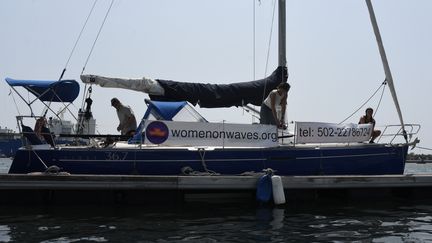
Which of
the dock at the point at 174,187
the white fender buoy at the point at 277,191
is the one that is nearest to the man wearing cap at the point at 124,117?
the dock at the point at 174,187

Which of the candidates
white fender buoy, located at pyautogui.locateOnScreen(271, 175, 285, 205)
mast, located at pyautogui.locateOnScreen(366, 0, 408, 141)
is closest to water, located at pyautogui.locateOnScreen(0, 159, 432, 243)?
white fender buoy, located at pyautogui.locateOnScreen(271, 175, 285, 205)

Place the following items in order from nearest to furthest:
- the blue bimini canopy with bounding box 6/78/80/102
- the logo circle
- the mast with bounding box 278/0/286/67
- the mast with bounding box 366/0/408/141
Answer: the logo circle
the blue bimini canopy with bounding box 6/78/80/102
the mast with bounding box 366/0/408/141
the mast with bounding box 278/0/286/67

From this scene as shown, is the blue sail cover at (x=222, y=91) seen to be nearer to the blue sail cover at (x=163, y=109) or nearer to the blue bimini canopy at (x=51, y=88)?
the blue sail cover at (x=163, y=109)

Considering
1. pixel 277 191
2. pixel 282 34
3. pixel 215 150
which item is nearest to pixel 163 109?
pixel 215 150

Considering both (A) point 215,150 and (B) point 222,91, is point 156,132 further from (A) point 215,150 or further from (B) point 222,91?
(B) point 222,91

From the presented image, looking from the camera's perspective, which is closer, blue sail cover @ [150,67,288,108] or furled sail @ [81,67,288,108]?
furled sail @ [81,67,288,108]

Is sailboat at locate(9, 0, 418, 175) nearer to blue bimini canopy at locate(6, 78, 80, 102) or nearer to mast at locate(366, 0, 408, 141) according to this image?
mast at locate(366, 0, 408, 141)

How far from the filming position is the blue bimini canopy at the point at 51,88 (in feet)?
37.4

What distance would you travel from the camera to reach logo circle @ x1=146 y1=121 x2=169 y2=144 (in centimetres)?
1089

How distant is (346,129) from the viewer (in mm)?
12008

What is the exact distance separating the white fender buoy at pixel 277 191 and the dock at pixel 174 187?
12.7 inches

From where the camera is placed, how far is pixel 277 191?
405 inches

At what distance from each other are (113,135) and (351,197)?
241 inches

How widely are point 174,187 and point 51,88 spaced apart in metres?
4.06
